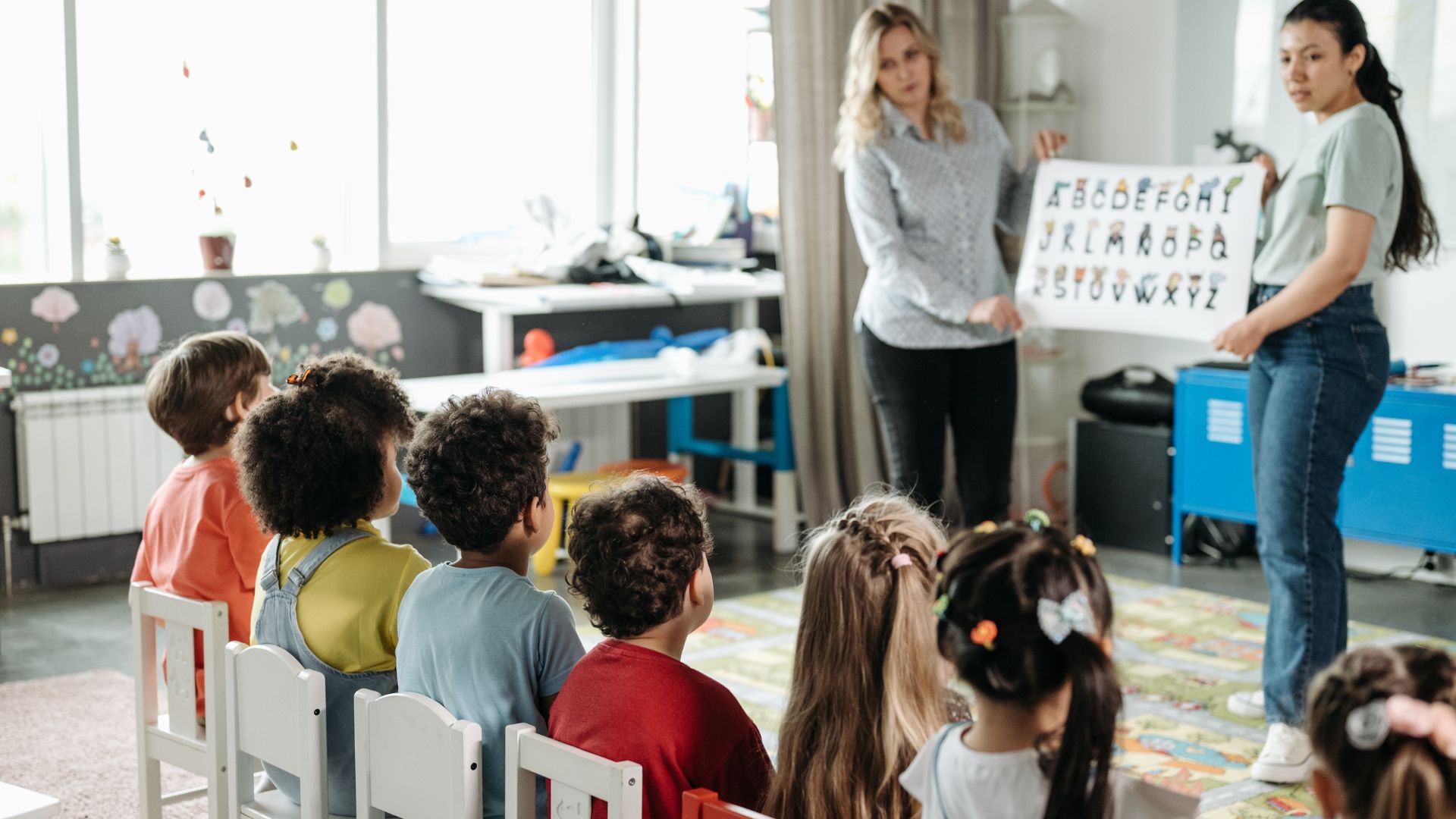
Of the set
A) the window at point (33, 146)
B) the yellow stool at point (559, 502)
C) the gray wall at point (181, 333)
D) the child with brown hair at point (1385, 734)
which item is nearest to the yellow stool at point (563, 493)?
the yellow stool at point (559, 502)

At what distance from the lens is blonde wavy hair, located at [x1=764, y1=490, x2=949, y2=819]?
150 centimetres

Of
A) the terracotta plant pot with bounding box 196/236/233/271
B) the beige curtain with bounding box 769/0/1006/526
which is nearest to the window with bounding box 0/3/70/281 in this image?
the terracotta plant pot with bounding box 196/236/233/271

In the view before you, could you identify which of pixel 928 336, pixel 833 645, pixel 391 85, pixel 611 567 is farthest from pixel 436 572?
pixel 391 85

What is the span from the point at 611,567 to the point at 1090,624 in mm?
554

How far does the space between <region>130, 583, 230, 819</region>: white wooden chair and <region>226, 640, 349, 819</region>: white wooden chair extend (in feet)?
0.13

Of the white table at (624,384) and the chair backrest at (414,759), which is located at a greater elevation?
the white table at (624,384)

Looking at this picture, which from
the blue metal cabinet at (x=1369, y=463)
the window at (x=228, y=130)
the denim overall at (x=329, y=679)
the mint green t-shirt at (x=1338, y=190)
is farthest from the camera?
the window at (x=228, y=130)

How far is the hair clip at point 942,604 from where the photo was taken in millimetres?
1270

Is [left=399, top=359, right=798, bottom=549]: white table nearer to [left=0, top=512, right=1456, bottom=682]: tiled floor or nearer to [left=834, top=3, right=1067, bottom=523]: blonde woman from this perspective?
[left=0, top=512, right=1456, bottom=682]: tiled floor

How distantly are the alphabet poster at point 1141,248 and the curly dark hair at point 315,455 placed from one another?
2.03 m

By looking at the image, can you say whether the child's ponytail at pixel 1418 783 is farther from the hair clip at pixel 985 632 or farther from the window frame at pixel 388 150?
the window frame at pixel 388 150

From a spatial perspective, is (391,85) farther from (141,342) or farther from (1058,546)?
(1058,546)

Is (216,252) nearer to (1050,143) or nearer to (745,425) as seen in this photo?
(745,425)

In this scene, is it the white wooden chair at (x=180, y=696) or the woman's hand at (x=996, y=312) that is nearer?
the white wooden chair at (x=180, y=696)
